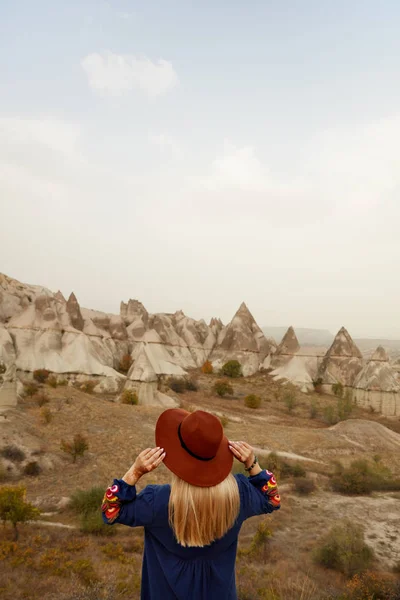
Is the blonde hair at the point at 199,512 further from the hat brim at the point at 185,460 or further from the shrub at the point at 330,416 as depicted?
the shrub at the point at 330,416

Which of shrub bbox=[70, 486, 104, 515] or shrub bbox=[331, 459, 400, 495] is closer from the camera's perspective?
shrub bbox=[70, 486, 104, 515]

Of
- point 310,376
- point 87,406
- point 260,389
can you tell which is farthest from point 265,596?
point 310,376

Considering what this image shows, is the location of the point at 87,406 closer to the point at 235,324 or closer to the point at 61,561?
the point at 61,561

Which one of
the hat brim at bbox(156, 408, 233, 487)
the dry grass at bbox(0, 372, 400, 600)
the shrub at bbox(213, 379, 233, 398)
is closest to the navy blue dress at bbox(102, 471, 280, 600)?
the hat brim at bbox(156, 408, 233, 487)

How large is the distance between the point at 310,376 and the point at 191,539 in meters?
36.2

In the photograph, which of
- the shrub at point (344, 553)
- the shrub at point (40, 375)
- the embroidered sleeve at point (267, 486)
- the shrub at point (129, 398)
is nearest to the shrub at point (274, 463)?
the shrub at point (344, 553)

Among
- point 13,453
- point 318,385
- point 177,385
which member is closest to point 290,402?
point 318,385

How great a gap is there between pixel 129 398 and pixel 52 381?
6342mm

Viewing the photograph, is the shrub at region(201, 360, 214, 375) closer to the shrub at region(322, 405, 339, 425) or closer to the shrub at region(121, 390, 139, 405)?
the shrub at region(322, 405, 339, 425)

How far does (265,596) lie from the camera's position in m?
5.76

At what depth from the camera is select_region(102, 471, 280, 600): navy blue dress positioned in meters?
2.18

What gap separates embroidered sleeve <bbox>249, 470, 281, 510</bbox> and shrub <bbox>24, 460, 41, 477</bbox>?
11.8m

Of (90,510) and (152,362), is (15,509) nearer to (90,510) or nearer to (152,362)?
(90,510)

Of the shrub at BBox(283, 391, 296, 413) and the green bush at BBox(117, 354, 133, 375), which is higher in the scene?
the green bush at BBox(117, 354, 133, 375)
